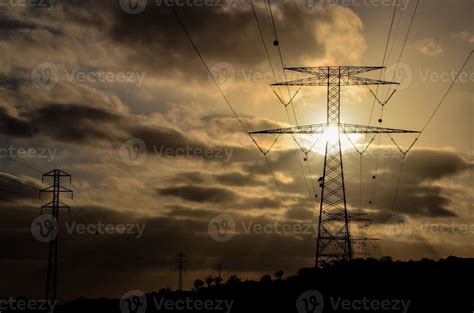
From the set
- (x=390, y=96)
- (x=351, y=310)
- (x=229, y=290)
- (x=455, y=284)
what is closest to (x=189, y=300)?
(x=229, y=290)

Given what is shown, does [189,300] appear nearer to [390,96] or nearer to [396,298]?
[396,298]

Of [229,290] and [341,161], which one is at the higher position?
[341,161]

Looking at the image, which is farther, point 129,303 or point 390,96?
point 129,303

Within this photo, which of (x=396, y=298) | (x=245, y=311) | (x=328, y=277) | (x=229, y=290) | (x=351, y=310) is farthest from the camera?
(x=229, y=290)

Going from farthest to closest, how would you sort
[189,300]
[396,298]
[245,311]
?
[189,300]
[245,311]
[396,298]

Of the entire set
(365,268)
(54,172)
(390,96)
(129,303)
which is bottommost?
(129,303)

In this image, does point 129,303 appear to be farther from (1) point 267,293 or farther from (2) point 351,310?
(2) point 351,310
